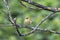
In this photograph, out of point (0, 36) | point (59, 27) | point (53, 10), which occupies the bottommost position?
point (0, 36)

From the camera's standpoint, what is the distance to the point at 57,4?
4730 millimetres

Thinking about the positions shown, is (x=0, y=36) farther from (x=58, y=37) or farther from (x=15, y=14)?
(x=58, y=37)

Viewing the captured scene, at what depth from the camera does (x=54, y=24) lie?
14.9ft

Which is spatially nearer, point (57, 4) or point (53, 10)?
point (53, 10)

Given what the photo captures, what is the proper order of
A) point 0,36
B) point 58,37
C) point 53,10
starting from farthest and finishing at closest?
point 0,36
point 58,37
point 53,10

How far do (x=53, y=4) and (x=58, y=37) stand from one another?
1.84 ft

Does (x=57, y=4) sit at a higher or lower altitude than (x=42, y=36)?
higher

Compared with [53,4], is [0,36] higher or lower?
lower

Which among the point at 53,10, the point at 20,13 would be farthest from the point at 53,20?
the point at 53,10

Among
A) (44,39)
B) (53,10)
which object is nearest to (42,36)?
(44,39)

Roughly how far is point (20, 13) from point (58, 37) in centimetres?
82

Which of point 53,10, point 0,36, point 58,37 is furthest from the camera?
point 0,36

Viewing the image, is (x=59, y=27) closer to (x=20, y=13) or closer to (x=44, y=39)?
(x=44, y=39)

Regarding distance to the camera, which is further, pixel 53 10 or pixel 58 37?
pixel 58 37
